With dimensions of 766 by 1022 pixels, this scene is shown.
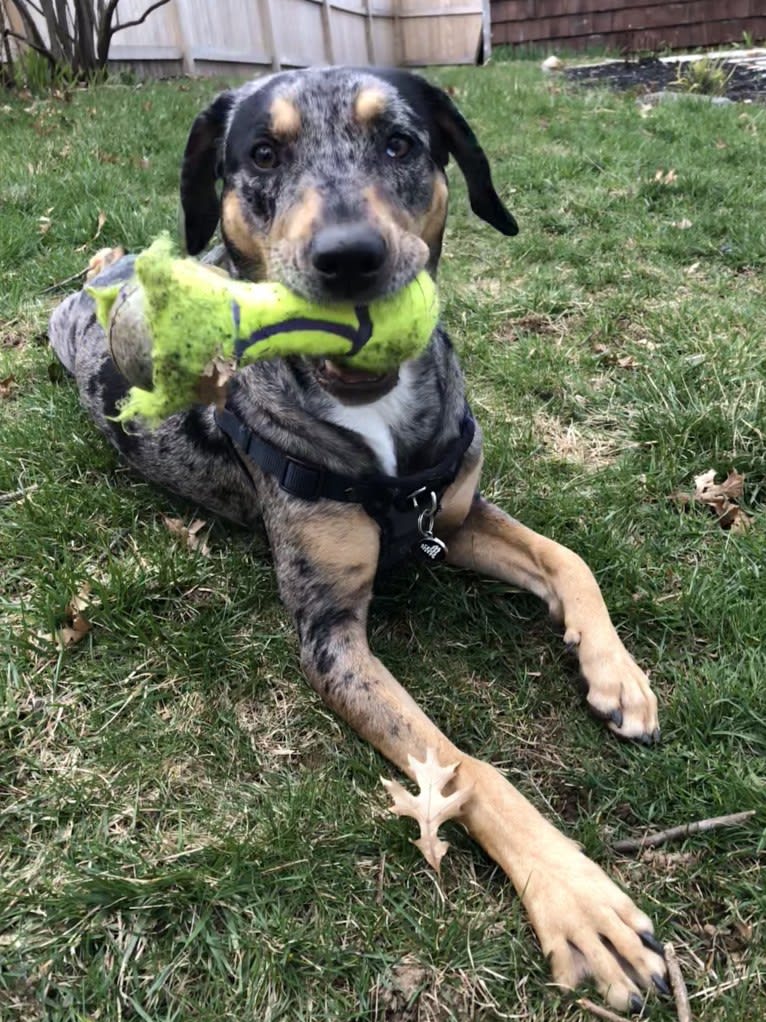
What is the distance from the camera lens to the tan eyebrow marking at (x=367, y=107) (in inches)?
Answer: 104

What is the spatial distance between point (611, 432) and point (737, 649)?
1504 millimetres

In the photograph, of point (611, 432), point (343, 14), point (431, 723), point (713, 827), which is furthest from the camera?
point (343, 14)

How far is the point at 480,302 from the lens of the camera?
5.12 m

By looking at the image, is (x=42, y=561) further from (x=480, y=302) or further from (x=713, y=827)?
(x=480, y=302)

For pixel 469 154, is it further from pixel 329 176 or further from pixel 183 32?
pixel 183 32

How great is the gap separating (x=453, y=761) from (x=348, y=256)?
138 centimetres

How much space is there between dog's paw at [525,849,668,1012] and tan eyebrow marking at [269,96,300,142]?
2265 mm

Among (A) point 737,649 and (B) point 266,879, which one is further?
(A) point 737,649

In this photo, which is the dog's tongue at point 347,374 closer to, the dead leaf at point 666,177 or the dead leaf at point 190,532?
the dead leaf at point 190,532

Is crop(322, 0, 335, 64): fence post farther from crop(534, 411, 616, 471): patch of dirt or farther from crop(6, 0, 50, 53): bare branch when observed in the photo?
crop(534, 411, 616, 471): patch of dirt

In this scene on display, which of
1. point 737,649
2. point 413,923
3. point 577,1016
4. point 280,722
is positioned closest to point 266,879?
point 413,923

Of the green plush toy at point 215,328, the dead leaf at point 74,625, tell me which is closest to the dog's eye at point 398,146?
the green plush toy at point 215,328

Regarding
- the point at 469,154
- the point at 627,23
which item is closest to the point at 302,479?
the point at 469,154

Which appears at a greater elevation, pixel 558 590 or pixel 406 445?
pixel 406 445
